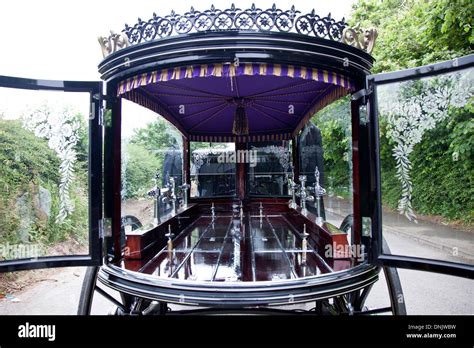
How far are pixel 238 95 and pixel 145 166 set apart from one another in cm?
134

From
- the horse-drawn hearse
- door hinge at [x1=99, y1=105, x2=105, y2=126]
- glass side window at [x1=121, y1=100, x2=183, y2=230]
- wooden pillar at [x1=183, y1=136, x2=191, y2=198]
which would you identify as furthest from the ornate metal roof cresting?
wooden pillar at [x1=183, y1=136, x2=191, y2=198]

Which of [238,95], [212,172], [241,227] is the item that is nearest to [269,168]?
[212,172]

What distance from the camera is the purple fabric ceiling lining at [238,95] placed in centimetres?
210

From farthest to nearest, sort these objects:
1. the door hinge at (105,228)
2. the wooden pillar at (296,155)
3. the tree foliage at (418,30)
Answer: the wooden pillar at (296,155), the tree foliage at (418,30), the door hinge at (105,228)

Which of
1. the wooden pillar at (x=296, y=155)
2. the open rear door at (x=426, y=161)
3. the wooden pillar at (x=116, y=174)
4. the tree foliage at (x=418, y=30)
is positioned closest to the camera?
the open rear door at (x=426, y=161)

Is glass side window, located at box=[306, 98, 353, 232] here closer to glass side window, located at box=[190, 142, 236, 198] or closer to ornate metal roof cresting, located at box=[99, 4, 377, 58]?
ornate metal roof cresting, located at box=[99, 4, 377, 58]

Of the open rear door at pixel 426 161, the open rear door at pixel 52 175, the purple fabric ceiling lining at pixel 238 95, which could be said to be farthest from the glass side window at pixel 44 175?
the open rear door at pixel 426 161

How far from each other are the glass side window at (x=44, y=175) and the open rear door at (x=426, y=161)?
1.95 metres

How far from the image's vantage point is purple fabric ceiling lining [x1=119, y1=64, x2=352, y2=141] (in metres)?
2.10

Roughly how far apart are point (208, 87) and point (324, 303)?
2.41 metres

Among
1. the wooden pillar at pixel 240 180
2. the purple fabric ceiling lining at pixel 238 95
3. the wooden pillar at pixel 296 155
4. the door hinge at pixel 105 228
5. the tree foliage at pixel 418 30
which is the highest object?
the tree foliage at pixel 418 30

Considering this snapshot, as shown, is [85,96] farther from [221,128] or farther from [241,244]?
[221,128]

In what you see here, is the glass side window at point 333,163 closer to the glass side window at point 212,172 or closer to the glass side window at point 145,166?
the glass side window at point 212,172

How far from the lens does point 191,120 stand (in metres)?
4.89
